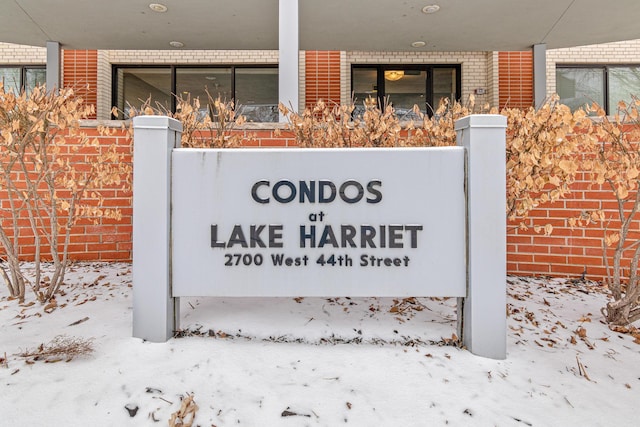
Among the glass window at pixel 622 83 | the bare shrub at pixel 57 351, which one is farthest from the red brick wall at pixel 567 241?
the glass window at pixel 622 83

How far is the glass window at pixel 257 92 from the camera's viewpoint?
968 centimetres

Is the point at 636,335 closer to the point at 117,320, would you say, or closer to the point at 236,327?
the point at 236,327

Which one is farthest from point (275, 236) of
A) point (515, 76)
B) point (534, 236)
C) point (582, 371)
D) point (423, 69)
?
point (515, 76)

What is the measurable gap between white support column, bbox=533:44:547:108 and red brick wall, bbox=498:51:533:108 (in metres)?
1.24

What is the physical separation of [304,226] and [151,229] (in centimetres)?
99

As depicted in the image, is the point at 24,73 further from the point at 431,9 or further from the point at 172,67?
the point at 431,9

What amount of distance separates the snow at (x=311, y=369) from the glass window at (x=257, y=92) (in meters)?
7.44

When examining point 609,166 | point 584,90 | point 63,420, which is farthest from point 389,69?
point 63,420

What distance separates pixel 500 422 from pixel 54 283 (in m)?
3.25

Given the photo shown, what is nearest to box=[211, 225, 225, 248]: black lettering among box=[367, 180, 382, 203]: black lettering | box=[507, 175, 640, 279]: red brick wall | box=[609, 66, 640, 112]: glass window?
box=[367, 180, 382, 203]: black lettering

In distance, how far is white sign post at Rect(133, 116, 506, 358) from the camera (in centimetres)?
235

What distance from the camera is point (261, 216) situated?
2430mm

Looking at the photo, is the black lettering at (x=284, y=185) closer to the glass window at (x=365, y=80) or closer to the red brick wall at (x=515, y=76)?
the glass window at (x=365, y=80)

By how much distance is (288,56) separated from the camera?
5.56 metres
